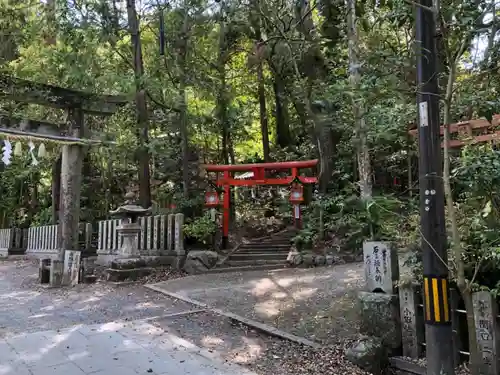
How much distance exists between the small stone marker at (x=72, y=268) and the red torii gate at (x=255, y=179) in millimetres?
4531

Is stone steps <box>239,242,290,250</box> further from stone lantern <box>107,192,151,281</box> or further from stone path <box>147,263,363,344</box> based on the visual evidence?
stone lantern <box>107,192,151,281</box>

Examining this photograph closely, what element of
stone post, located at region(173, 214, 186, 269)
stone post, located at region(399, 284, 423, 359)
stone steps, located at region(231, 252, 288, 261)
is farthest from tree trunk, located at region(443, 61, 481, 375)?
stone steps, located at region(231, 252, 288, 261)

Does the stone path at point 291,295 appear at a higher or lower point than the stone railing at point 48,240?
lower

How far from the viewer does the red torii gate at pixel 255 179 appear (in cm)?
1358

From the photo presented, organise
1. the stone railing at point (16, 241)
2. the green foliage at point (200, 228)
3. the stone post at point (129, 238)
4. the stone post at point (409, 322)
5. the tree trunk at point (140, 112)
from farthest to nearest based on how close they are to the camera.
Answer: the stone railing at point (16, 241)
the tree trunk at point (140, 112)
the green foliage at point (200, 228)
the stone post at point (129, 238)
the stone post at point (409, 322)

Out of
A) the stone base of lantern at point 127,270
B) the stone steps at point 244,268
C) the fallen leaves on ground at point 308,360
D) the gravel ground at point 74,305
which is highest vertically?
the stone base of lantern at point 127,270

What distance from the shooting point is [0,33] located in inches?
500

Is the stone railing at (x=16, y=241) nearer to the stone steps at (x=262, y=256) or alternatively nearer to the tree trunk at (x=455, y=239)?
the stone steps at (x=262, y=256)

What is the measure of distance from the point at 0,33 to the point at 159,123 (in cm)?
535

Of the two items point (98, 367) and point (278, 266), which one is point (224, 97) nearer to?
point (278, 266)

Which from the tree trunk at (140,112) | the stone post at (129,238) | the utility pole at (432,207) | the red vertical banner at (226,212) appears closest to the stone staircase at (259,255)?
the red vertical banner at (226,212)

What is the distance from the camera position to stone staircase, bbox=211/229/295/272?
470 inches

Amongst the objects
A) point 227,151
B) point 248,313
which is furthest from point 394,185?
point 248,313

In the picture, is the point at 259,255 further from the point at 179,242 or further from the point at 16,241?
the point at 16,241
